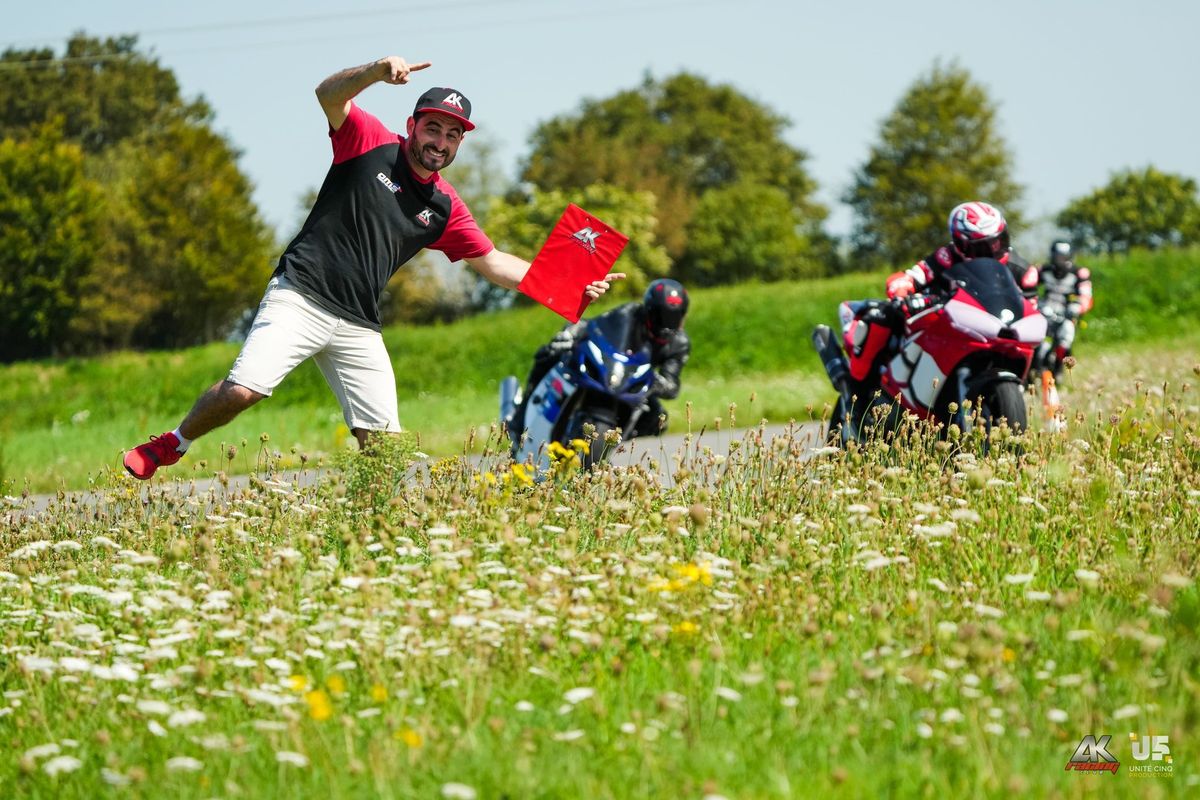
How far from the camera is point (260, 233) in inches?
2343

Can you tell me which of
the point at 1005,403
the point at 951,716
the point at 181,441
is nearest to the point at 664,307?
the point at 1005,403

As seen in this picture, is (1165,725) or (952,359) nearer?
(1165,725)

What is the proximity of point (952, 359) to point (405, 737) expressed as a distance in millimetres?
5439

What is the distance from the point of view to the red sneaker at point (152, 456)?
21.5 feet

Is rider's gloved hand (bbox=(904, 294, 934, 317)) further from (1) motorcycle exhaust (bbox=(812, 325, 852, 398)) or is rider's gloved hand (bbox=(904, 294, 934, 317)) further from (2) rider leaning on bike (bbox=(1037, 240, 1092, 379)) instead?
(2) rider leaning on bike (bbox=(1037, 240, 1092, 379))

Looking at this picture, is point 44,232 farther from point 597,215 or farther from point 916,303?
point 916,303

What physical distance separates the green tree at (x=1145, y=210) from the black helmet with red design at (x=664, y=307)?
77.7m

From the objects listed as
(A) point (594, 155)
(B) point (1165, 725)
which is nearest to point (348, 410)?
(B) point (1165, 725)

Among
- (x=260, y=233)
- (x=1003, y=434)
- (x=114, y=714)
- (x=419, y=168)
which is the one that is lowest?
(x=114, y=714)

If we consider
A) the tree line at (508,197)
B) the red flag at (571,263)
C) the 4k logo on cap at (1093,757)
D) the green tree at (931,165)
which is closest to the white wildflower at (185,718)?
the 4k logo on cap at (1093,757)

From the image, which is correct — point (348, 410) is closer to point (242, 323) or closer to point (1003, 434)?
point (1003, 434)

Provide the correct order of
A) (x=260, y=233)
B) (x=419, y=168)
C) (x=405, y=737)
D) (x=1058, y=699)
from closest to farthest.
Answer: (x=405, y=737), (x=1058, y=699), (x=419, y=168), (x=260, y=233)

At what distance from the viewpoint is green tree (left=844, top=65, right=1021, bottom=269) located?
2498 inches

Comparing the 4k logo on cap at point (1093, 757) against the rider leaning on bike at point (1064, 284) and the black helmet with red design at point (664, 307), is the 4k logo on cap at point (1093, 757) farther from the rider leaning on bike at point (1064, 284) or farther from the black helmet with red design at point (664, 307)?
the rider leaning on bike at point (1064, 284)
